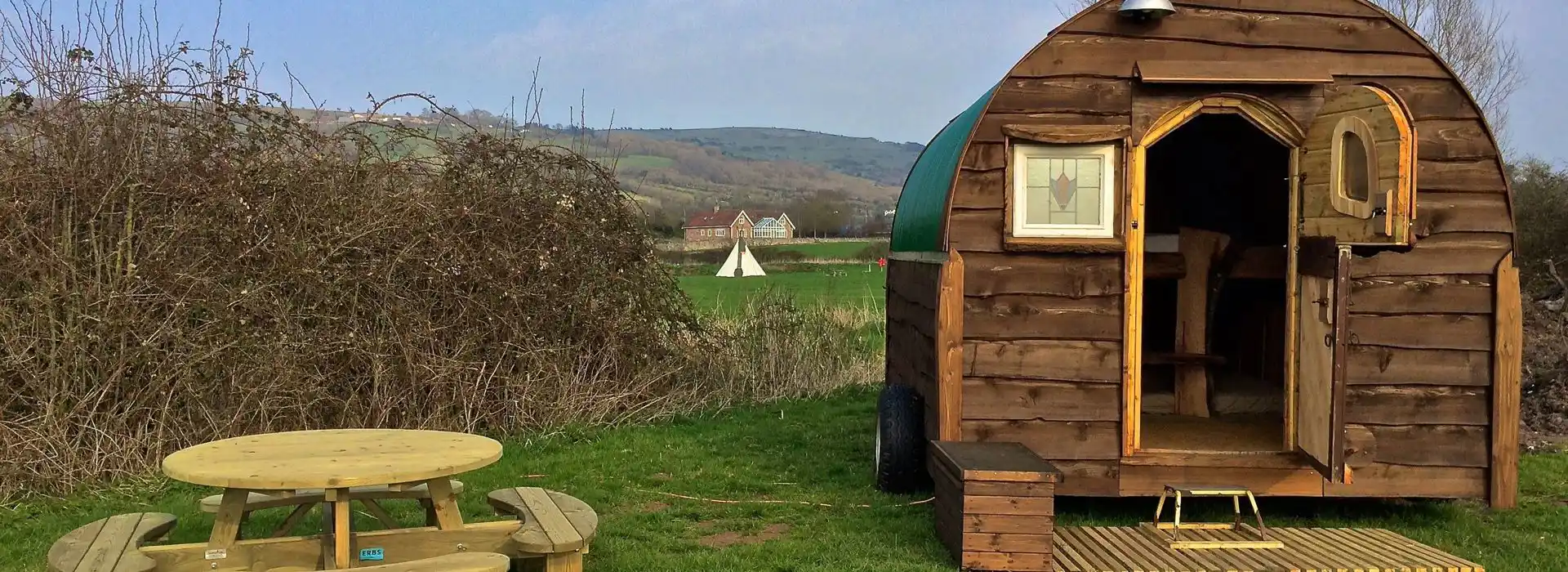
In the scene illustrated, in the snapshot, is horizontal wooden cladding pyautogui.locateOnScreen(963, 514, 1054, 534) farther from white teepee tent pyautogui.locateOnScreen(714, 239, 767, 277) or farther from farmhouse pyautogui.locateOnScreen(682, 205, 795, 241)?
farmhouse pyautogui.locateOnScreen(682, 205, 795, 241)

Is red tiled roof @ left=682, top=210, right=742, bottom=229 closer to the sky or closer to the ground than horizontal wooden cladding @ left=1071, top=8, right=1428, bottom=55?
closer to the sky

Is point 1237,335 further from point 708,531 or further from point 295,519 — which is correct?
point 295,519

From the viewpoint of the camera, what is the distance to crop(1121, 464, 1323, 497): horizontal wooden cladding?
5.90 meters

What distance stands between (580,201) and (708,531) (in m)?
4.16

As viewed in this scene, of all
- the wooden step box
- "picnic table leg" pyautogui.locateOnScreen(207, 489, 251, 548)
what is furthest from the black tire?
"picnic table leg" pyautogui.locateOnScreen(207, 489, 251, 548)

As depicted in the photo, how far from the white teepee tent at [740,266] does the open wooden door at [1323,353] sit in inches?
790

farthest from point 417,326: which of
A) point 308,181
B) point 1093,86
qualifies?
point 1093,86

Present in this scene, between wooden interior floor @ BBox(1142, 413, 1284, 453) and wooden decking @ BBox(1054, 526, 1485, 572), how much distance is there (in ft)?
2.51

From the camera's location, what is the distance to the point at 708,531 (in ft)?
19.6

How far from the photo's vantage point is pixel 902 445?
659 centimetres

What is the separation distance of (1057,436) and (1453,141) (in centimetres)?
262

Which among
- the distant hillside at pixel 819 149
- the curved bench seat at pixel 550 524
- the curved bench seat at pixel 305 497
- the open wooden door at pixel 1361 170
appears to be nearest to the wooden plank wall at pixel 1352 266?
the open wooden door at pixel 1361 170

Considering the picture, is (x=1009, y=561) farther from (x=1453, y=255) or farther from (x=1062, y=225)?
(x=1453, y=255)

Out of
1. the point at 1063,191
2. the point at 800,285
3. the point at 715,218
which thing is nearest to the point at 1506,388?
the point at 1063,191
